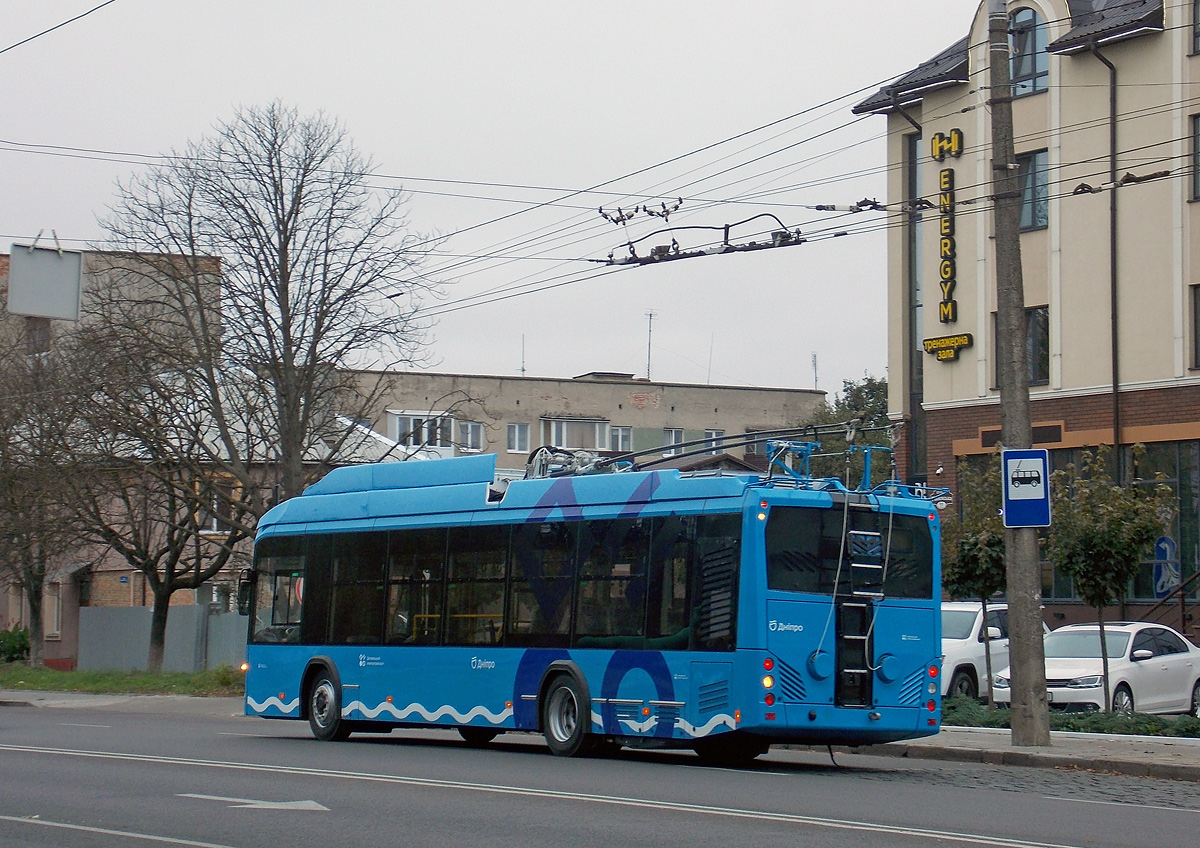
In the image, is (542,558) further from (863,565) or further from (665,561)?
(863,565)

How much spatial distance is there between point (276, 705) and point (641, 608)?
22.6 ft

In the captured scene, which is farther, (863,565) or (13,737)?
(13,737)

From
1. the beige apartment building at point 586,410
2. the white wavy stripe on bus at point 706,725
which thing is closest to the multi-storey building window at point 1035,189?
the white wavy stripe on bus at point 706,725

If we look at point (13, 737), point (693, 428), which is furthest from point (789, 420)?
point (13, 737)

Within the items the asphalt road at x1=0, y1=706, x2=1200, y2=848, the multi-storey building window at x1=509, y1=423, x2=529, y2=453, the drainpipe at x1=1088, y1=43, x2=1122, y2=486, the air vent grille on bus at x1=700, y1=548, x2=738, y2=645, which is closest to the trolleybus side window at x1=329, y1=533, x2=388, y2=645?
the asphalt road at x1=0, y1=706, x2=1200, y2=848

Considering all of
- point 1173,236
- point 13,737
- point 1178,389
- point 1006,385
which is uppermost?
point 1173,236

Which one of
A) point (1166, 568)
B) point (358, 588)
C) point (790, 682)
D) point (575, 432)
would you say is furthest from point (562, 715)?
point (575, 432)

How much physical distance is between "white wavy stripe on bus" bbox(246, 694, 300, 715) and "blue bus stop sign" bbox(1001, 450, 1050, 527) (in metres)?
9.24

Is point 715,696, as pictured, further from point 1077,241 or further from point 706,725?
point 1077,241

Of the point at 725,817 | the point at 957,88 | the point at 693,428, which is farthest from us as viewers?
the point at 693,428

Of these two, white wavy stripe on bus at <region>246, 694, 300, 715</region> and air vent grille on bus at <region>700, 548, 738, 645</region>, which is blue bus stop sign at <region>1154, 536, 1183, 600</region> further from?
air vent grille on bus at <region>700, 548, 738, 645</region>

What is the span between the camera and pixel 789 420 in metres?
78.1

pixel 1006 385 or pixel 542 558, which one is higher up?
pixel 1006 385

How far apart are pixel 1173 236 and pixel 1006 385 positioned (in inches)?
592
